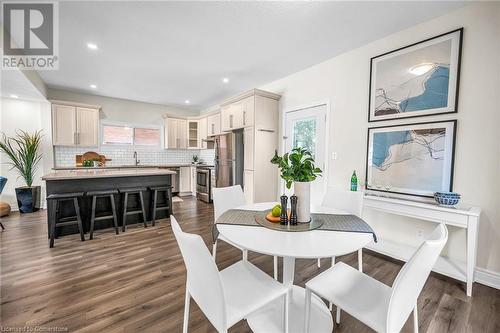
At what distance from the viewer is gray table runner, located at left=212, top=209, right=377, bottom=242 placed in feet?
4.49

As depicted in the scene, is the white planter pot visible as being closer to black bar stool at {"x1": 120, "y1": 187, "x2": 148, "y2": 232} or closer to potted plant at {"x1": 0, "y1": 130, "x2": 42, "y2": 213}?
black bar stool at {"x1": 120, "y1": 187, "x2": 148, "y2": 232}

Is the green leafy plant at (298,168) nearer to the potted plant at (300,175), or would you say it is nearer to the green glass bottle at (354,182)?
the potted plant at (300,175)

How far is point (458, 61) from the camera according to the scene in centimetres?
204

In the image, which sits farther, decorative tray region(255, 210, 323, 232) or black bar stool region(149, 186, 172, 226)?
black bar stool region(149, 186, 172, 226)

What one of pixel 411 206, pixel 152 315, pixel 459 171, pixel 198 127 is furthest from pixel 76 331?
pixel 198 127

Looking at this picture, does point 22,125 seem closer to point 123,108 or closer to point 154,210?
point 123,108

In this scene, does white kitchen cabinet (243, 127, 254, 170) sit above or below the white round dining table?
above

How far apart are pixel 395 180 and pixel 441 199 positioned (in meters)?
0.53

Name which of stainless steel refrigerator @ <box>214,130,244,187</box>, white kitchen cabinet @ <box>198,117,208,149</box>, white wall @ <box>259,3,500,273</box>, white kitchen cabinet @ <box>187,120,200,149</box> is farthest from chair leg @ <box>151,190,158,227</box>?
white wall @ <box>259,3,500,273</box>

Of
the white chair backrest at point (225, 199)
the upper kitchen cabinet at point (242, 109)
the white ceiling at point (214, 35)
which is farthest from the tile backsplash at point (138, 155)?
the white chair backrest at point (225, 199)

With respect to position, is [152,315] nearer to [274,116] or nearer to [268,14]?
[268,14]

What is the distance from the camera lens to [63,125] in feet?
14.8

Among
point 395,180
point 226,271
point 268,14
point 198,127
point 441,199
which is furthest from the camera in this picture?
point 198,127

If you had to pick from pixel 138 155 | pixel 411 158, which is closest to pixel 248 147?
pixel 411 158
